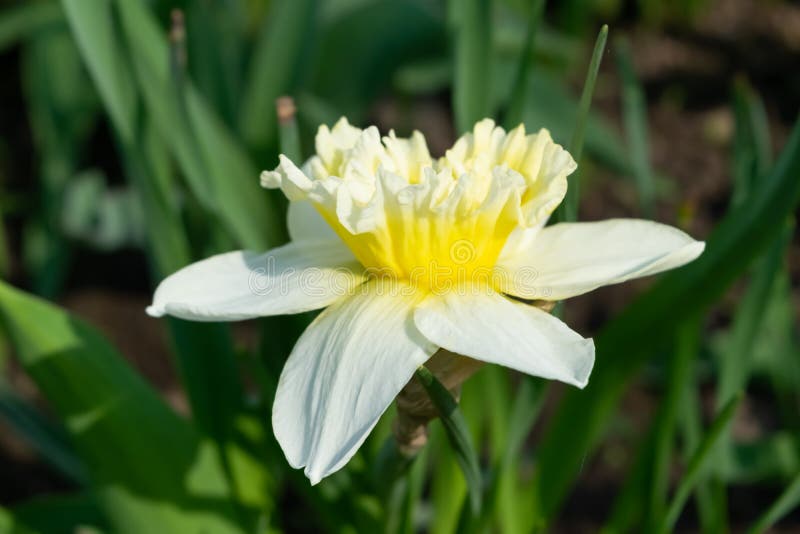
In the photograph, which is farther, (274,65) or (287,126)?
(274,65)

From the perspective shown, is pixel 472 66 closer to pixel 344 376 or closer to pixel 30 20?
pixel 344 376

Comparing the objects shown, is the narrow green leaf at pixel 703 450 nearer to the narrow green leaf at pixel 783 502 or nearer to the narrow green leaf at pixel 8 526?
the narrow green leaf at pixel 783 502

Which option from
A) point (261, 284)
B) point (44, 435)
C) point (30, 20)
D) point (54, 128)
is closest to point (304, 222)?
point (261, 284)

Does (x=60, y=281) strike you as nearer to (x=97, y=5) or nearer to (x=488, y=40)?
(x=97, y=5)

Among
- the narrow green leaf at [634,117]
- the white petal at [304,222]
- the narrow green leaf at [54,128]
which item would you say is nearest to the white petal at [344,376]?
the white petal at [304,222]

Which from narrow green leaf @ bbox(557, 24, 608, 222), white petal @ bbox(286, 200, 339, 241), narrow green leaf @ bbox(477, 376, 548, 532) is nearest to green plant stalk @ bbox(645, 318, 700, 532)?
narrow green leaf @ bbox(477, 376, 548, 532)
